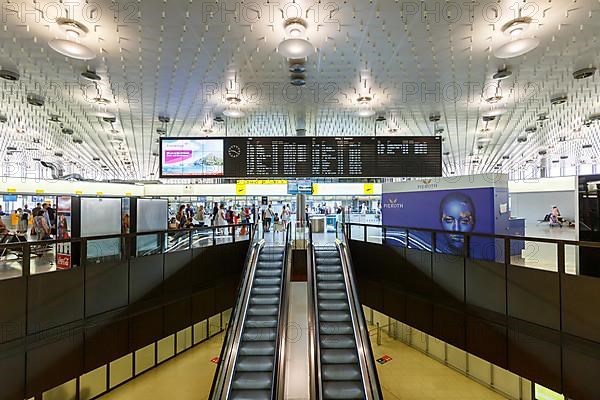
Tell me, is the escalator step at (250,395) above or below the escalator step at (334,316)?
below

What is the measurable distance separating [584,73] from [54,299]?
9022mm

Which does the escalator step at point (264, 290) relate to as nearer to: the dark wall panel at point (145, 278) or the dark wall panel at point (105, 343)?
the dark wall panel at point (145, 278)

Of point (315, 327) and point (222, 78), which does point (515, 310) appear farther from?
point (222, 78)

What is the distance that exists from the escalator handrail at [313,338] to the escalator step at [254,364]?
104 centimetres

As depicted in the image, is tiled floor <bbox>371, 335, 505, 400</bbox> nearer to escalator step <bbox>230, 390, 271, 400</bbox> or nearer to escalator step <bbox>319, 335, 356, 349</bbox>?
escalator step <bbox>319, 335, 356, 349</bbox>

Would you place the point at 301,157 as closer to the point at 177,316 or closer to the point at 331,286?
the point at 331,286

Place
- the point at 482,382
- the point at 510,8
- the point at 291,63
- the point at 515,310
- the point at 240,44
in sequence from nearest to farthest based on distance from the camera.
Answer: the point at 510,8, the point at 240,44, the point at 291,63, the point at 515,310, the point at 482,382

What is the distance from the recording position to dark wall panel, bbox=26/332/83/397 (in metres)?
4.89

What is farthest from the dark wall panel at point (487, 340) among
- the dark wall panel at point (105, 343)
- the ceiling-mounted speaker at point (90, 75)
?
the ceiling-mounted speaker at point (90, 75)

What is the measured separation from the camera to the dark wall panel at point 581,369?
446cm

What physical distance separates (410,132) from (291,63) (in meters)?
5.34

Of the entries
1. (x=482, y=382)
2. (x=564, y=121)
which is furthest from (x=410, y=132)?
(x=482, y=382)

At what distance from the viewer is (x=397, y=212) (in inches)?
372

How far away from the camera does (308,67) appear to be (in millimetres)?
5070
